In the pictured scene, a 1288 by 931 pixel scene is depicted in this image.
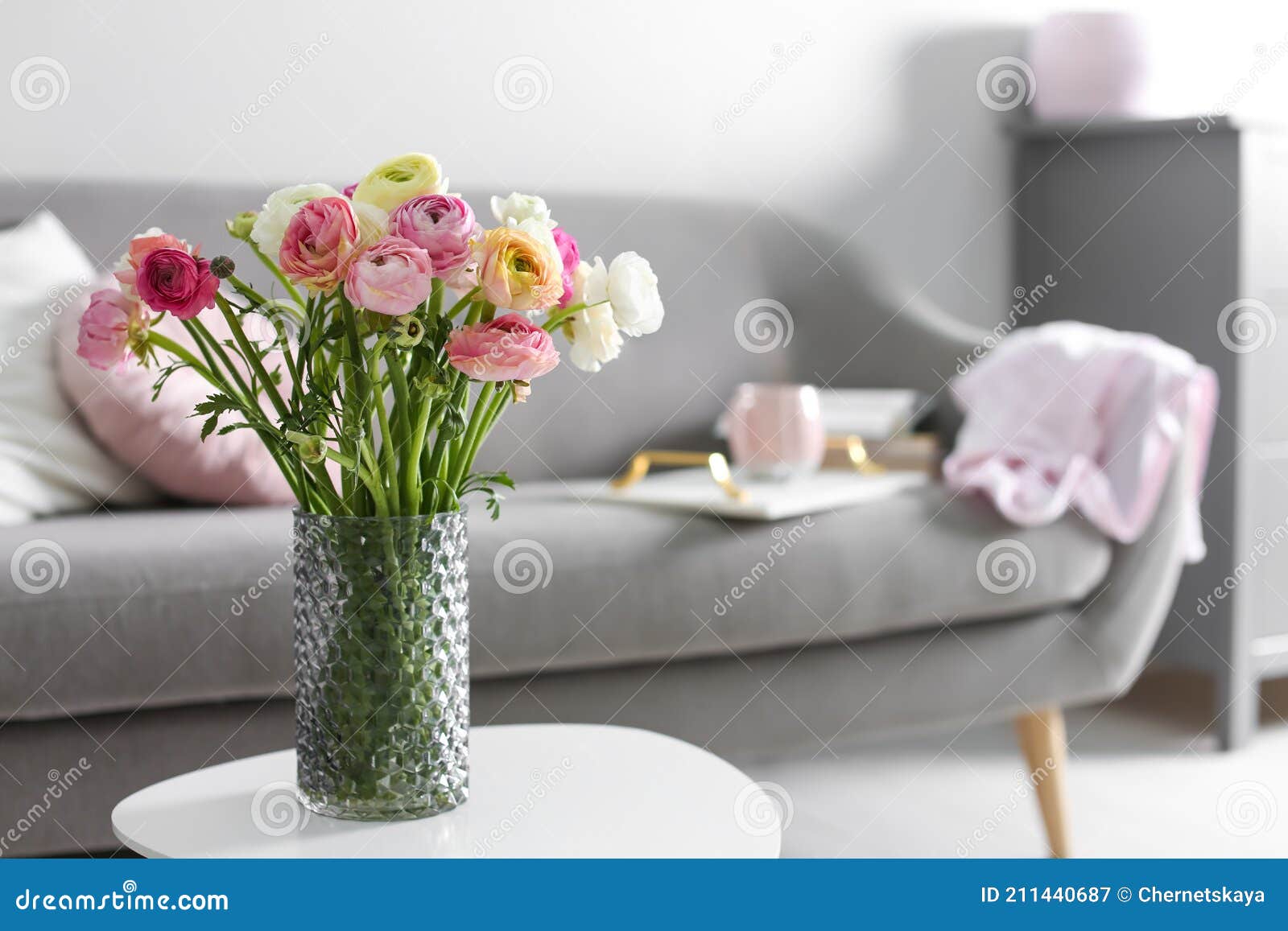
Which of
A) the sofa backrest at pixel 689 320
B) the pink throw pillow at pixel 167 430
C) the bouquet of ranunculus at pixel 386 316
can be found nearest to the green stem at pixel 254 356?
the bouquet of ranunculus at pixel 386 316

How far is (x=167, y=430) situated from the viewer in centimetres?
160

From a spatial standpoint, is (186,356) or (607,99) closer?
(186,356)

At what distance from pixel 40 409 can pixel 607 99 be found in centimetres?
115

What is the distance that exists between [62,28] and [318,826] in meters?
1.55

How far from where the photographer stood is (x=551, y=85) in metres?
2.29

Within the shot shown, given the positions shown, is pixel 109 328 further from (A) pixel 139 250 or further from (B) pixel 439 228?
(B) pixel 439 228

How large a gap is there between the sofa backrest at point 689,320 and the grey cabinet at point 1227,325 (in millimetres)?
444

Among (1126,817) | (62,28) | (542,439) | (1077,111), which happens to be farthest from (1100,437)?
(62,28)

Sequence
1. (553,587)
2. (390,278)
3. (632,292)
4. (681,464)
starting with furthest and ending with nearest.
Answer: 1. (681,464)
2. (553,587)
3. (632,292)
4. (390,278)

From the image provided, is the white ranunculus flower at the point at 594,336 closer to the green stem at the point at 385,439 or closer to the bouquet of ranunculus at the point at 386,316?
the bouquet of ranunculus at the point at 386,316

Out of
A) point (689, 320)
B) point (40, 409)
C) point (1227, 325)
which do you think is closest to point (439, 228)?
point (40, 409)

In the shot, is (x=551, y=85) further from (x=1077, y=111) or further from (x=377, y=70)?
(x=1077, y=111)

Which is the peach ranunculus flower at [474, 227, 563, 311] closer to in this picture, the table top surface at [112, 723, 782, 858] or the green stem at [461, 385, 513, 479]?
the green stem at [461, 385, 513, 479]

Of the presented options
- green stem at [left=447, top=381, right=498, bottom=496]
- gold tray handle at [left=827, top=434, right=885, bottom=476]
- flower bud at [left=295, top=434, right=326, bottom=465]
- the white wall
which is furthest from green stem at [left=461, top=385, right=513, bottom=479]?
the white wall
